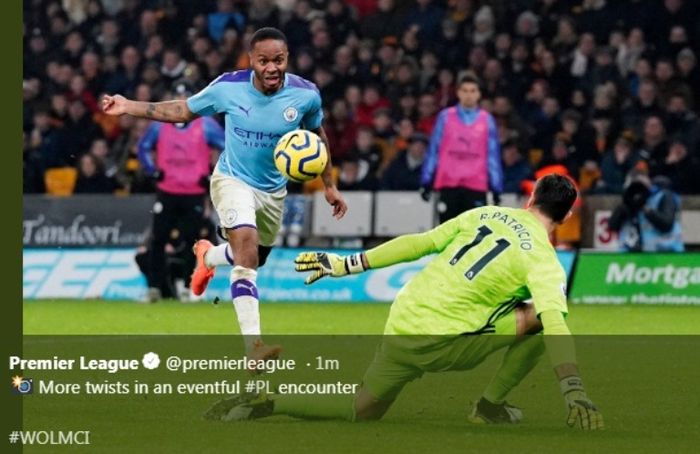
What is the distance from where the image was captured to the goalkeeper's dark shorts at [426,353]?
856cm

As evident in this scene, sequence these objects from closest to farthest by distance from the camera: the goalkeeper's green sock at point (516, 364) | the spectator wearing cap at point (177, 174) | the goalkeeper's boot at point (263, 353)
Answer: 1. the goalkeeper's green sock at point (516, 364)
2. the goalkeeper's boot at point (263, 353)
3. the spectator wearing cap at point (177, 174)

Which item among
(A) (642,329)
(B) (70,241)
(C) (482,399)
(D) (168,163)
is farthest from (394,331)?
(B) (70,241)

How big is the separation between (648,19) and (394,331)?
14.8 metres

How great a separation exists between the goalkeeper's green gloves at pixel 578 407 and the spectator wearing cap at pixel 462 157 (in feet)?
31.4

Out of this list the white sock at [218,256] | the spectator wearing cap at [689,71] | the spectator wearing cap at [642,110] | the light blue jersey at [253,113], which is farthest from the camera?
the spectator wearing cap at [689,71]

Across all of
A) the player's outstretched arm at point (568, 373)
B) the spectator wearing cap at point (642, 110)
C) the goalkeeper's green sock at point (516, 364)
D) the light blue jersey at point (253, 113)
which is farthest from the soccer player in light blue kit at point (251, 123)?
the spectator wearing cap at point (642, 110)

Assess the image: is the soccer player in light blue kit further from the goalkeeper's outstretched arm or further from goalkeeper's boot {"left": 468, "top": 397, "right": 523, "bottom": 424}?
the goalkeeper's outstretched arm

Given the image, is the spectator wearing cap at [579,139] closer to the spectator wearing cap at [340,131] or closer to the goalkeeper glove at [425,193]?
the spectator wearing cap at [340,131]

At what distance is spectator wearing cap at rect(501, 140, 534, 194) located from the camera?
20.0 m

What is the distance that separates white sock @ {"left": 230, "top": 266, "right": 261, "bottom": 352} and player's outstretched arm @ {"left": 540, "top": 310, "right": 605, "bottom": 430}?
8.70 feet

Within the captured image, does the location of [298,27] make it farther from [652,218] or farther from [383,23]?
[652,218]

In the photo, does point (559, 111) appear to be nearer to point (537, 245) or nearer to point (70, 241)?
point (70, 241)

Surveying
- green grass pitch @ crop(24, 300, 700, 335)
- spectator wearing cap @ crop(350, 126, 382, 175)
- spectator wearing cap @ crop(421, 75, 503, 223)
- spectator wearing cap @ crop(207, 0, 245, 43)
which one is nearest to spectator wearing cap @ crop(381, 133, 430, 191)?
spectator wearing cap @ crop(350, 126, 382, 175)

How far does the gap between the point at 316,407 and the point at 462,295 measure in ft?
3.08
